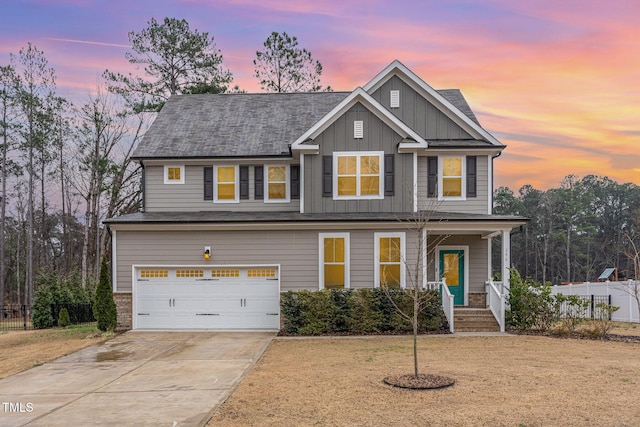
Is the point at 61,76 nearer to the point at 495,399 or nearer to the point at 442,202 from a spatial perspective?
the point at 442,202

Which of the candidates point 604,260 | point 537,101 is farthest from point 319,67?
point 604,260

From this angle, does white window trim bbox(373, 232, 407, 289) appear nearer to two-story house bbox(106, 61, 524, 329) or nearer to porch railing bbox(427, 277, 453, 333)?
two-story house bbox(106, 61, 524, 329)

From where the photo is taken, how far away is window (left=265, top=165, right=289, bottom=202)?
2148cm

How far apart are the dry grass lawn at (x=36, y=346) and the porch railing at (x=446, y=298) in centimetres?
1029

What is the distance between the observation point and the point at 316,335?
1788 cm

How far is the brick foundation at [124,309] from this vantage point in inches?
765

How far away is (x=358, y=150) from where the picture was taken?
19922 millimetres

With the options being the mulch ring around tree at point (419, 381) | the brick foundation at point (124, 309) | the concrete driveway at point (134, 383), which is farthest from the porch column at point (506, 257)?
the brick foundation at point (124, 309)

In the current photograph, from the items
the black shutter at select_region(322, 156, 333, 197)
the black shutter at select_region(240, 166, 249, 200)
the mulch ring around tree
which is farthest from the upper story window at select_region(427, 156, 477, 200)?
the mulch ring around tree

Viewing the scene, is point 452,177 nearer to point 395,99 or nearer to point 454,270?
point 454,270

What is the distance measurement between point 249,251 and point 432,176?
270 inches

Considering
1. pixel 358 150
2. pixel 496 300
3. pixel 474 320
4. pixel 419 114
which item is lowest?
pixel 474 320

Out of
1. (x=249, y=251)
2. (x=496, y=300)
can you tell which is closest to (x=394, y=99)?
(x=249, y=251)

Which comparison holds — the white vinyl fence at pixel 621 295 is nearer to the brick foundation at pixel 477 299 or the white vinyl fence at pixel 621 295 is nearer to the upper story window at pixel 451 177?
the brick foundation at pixel 477 299
